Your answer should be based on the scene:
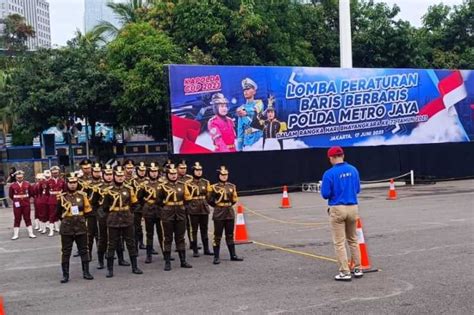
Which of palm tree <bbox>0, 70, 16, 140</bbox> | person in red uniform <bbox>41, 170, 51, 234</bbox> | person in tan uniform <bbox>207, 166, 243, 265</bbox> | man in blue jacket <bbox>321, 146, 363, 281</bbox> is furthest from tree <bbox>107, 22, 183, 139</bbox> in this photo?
man in blue jacket <bbox>321, 146, 363, 281</bbox>

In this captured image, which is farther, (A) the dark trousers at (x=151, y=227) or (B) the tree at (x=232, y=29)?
(B) the tree at (x=232, y=29)

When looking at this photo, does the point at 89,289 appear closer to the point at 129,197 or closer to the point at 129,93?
the point at 129,197

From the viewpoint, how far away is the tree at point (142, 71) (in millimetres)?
27922

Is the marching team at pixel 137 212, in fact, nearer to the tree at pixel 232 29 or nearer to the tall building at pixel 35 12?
the tree at pixel 232 29

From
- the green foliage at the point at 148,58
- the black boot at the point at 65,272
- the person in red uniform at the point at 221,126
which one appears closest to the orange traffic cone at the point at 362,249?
the black boot at the point at 65,272

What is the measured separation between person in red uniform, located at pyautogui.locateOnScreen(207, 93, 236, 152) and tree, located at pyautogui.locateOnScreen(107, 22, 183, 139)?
269 centimetres

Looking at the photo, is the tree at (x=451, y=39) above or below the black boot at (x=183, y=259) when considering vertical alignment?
above

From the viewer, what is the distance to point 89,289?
938 cm

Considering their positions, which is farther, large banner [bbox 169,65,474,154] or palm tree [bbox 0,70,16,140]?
palm tree [bbox 0,70,16,140]

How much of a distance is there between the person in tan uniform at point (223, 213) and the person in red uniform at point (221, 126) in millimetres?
13281

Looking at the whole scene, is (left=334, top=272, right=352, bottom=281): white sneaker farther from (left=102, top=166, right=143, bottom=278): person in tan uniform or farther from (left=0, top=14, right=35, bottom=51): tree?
(left=0, top=14, right=35, bottom=51): tree

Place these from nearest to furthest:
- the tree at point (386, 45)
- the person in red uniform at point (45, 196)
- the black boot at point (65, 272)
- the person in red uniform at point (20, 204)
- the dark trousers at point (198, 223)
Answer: the black boot at point (65, 272)
the dark trousers at point (198, 223)
the person in red uniform at point (20, 204)
the person in red uniform at point (45, 196)
the tree at point (386, 45)

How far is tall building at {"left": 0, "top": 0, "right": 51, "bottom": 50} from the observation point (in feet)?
437

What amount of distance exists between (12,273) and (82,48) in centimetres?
2307
